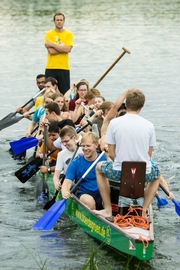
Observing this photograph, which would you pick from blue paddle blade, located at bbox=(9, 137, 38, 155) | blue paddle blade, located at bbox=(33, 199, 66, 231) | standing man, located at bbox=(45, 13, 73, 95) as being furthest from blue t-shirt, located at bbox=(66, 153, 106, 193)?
standing man, located at bbox=(45, 13, 73, 95)

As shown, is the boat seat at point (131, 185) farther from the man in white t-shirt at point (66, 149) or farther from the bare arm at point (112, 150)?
the man in white t-shirt at point (66, 149)

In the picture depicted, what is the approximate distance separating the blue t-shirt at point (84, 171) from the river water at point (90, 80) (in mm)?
689

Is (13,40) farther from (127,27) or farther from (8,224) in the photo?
(8,224)

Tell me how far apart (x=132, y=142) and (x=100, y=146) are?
84.2 inches

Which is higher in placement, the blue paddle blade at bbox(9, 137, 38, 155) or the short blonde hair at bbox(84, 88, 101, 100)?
the short blonde hair at bbox(84, 88, 101, 100)

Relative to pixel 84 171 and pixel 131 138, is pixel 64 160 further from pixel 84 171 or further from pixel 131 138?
pixel 131 138

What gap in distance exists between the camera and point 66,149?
11352mm

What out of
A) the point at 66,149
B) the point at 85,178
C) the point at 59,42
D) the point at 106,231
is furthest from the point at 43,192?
the point at 59,42

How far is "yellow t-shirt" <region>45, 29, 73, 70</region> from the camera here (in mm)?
16781

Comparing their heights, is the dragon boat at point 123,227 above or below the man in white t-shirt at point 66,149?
below

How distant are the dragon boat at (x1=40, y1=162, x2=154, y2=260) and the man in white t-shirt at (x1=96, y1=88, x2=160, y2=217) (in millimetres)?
169

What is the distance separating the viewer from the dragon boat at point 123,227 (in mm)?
8648

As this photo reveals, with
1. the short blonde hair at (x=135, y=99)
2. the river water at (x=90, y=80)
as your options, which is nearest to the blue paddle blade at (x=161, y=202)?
the river water at (x=90, y=80)

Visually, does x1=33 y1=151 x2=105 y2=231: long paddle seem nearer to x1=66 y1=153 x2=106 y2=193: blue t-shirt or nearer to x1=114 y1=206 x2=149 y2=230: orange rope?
x1=66 y1=153 x2=106 y2=193: blue t-shirt
